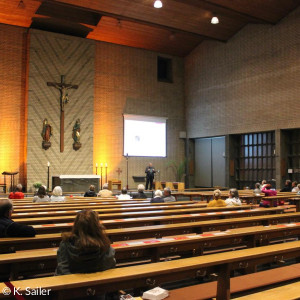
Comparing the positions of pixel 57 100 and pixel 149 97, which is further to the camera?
pixel 149 97

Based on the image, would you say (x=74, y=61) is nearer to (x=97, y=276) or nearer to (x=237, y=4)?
(x=237, y=4)

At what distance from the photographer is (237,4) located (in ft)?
40.7

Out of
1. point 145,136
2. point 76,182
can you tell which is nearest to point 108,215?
point 76,182

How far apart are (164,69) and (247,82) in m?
4.54

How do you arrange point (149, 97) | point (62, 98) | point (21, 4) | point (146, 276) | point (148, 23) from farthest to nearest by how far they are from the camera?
point (149, 97), point (62, 98), point (148, 23), point (21, 4), point (146, 276)

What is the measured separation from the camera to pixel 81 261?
85.9 inches

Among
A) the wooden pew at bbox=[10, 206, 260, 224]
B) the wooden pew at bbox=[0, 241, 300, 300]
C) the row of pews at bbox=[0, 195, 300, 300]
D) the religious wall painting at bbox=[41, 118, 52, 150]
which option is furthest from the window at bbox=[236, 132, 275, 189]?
the wooden pew at bbox=[0, 241, 300, 300]

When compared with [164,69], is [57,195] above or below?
below

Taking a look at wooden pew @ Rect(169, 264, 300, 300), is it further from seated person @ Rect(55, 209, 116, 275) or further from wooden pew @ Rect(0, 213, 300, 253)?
wooden pew @ Rect(0, 213, 300, 253)

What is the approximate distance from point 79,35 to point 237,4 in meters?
6.14

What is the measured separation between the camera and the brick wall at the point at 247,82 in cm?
1302

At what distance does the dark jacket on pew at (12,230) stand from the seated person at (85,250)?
2.71 feet

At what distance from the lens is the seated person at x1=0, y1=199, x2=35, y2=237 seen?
2.91 m

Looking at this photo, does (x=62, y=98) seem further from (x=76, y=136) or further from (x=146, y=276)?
(x=146, y=276)
